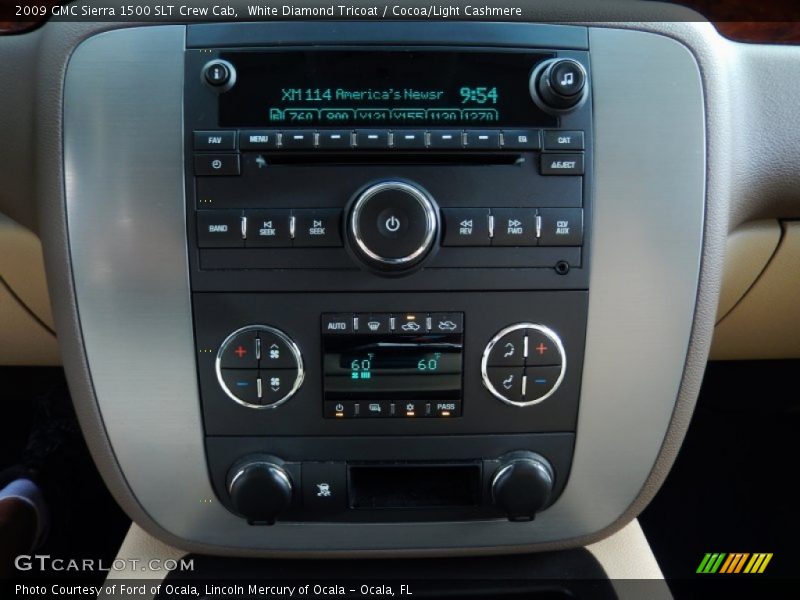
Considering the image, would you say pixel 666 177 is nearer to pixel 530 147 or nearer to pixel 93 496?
pixel 530 147

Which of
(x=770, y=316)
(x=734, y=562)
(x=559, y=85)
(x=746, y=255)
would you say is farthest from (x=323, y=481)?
(x=734, y=562)

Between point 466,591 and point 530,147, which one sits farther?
point 466,591

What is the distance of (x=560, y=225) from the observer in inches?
31.5

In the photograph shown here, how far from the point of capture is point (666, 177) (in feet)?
2.67

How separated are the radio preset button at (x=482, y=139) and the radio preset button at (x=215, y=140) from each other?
25 cm

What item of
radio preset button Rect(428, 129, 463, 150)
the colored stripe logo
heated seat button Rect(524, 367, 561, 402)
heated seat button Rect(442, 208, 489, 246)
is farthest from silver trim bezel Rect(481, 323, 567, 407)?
the colored stripe logo

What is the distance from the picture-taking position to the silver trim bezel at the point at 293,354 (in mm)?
820

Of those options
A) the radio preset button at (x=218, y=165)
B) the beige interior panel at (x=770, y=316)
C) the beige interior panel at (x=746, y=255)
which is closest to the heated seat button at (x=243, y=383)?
the radio preset button at (x=218, y=165)

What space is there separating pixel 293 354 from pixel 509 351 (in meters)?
0.24

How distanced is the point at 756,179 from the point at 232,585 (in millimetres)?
835

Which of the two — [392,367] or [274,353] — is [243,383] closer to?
[274,353]

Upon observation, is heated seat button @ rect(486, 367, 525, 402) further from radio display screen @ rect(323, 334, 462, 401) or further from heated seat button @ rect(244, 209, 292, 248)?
heated seat button @ rect(244, 209, 292, 248)

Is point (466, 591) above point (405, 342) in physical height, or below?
below

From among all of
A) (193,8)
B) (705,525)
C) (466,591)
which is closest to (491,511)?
(466,591)
